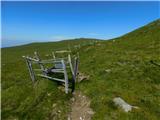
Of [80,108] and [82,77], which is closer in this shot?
[80,108]

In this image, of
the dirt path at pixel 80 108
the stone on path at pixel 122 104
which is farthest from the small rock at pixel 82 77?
the stone on path at pixel 122 104

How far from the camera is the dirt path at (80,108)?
12841 millimetres

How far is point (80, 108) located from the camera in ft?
45.3

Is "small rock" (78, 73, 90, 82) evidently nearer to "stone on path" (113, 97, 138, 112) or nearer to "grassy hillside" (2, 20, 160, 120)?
"grassy hillside" (2, 20, 160, 120)

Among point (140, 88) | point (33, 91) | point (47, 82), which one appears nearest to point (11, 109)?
point (33, 91)

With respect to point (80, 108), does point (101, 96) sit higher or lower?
higher

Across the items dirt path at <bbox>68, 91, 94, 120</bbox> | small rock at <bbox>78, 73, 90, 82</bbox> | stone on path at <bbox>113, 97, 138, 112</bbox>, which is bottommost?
dirt path at <bbox>68, 91, 94, 120</bbox>

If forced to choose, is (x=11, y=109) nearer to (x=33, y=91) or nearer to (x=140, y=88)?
(x=33, y=91)

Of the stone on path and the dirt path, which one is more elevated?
the stone on path

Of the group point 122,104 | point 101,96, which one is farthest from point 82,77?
point 122,104

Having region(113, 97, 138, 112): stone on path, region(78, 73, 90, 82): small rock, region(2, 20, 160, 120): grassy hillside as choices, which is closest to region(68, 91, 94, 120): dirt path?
region(2, 20, 160, 120): grassy hillside

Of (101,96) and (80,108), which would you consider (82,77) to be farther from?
(80,108)

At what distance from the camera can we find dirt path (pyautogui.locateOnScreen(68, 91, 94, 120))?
506 inches

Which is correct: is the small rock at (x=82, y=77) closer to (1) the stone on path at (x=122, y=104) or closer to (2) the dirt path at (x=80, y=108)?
(2) the dirt path at (x=80, y=108)
